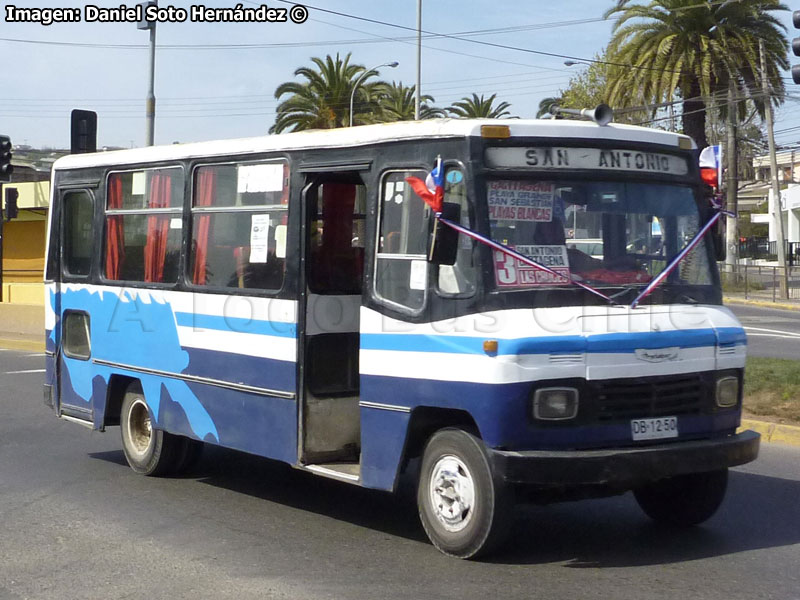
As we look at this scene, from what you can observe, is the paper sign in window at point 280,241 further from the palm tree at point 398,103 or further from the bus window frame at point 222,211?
the palm tree at point 398,103

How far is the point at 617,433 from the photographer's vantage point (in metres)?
6.32

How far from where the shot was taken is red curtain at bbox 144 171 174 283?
361 inches

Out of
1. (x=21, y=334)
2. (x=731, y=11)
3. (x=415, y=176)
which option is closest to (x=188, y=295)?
(x=415, y=176)

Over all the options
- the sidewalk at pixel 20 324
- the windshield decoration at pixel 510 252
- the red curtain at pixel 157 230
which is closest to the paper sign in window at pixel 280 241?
the red curtain at pixel 157 230

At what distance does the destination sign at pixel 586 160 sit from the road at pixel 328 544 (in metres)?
2.27

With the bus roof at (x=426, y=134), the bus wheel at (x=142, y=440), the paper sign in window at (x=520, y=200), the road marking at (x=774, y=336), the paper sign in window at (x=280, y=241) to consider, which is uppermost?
the bus roof at (x=426, y=134)

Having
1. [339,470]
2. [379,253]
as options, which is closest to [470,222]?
[379,253]

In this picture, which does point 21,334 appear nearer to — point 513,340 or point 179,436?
point 179,436

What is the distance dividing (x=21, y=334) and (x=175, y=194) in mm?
16300

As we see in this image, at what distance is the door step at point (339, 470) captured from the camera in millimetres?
7226

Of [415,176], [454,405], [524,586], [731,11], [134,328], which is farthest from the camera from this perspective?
[731,11]

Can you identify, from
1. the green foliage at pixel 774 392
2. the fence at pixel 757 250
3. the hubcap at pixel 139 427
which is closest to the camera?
the hubcap at pixel 139 427

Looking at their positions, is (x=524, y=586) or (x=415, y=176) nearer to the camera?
(x=524, y=586)

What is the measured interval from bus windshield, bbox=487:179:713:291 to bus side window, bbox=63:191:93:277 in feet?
16.3
